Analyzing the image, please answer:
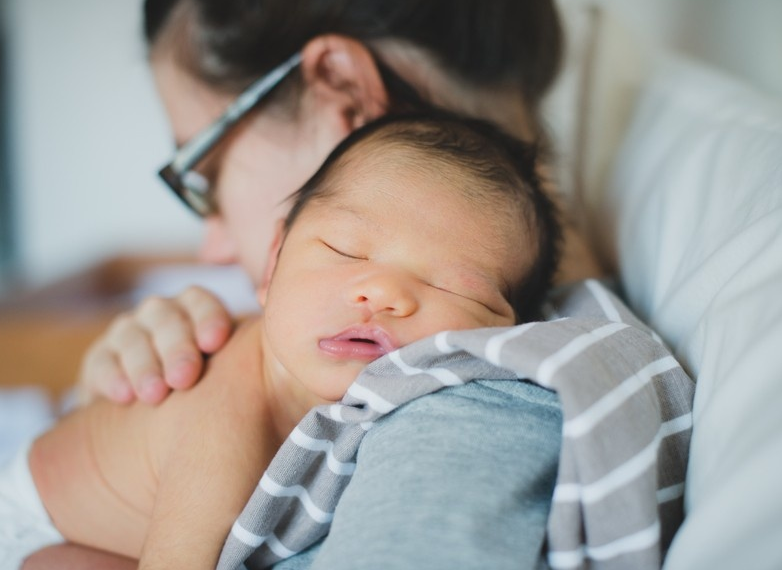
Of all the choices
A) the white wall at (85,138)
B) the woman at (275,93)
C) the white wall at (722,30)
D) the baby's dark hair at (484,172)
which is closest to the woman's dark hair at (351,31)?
the woman at (275,93)

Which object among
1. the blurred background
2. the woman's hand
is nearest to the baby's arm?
the woman's hand

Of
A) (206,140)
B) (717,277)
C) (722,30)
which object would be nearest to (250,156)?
(206,140)

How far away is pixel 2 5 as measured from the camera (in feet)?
8.48

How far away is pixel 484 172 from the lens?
27.0 inches

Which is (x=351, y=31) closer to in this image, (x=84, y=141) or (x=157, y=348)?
(x=157, y=348)

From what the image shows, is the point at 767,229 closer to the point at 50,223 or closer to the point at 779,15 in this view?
the point at 779,15

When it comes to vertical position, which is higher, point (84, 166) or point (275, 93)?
point (275, 93)

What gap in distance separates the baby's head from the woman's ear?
185mm

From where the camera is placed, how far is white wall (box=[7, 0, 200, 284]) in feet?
8.29

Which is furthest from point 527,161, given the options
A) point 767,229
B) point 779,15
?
point 779,15

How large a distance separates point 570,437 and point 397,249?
0.75 ft

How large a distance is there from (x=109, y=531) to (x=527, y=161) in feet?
1.86

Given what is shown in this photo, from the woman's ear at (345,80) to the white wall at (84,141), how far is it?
171 cm

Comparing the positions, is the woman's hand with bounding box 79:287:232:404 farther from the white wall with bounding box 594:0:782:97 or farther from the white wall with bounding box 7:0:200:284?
the white wall with bounding box 7:0:200:284
